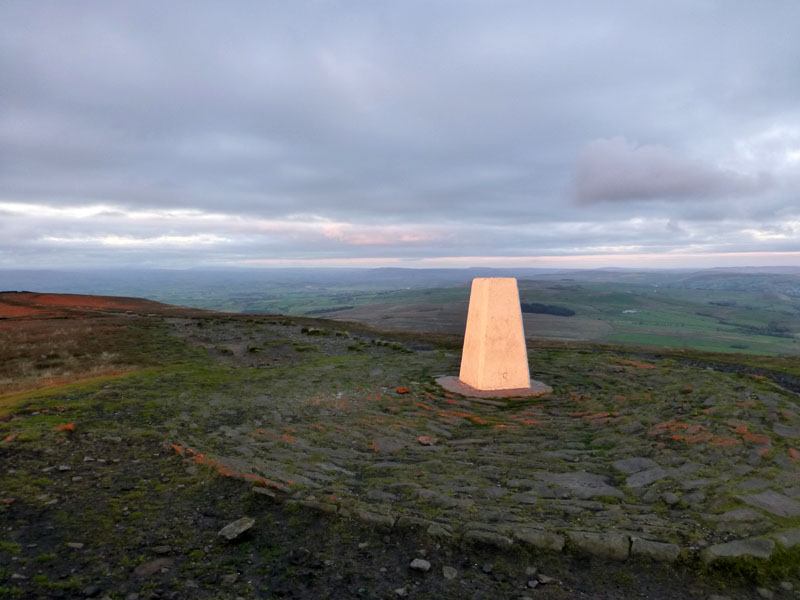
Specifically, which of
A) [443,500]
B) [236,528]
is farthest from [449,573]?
[236,528]

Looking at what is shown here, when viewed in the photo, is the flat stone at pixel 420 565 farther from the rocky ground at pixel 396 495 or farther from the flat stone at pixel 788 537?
the flat stone at pixel 788 537

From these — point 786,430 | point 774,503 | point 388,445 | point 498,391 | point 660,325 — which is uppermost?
point 774,503

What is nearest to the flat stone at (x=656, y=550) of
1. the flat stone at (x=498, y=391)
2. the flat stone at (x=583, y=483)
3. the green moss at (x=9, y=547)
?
the flat stone at (x=583, y=483)

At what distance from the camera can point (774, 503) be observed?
20.1 feet

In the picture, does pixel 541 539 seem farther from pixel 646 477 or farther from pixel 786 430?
pixel 786 430

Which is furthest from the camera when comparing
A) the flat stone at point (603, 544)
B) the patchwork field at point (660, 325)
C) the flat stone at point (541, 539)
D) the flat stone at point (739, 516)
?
the patchwork field at point (660, 325)

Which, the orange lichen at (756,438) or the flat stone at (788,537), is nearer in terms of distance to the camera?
the flat stone at (788,537)

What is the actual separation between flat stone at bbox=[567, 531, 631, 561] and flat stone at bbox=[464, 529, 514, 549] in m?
0.85

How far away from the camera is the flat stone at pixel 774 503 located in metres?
5.87

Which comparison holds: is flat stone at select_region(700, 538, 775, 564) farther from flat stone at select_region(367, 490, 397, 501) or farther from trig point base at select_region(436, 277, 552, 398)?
trig point base at select_region(436, 277, 552, 398)

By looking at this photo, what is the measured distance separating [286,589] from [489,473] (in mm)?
4612

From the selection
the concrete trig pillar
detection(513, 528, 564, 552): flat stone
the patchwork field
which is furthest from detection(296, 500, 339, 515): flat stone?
the patchwork field

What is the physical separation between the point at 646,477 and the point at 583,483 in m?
1.24

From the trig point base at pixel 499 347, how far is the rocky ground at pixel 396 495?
6.17ft
